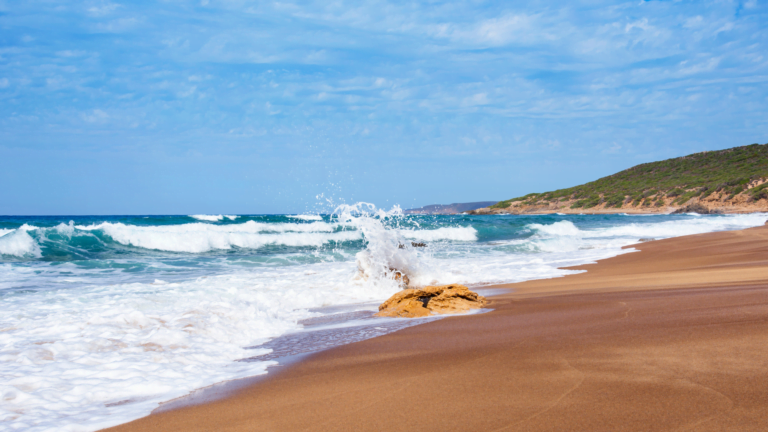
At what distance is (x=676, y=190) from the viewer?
60812mm

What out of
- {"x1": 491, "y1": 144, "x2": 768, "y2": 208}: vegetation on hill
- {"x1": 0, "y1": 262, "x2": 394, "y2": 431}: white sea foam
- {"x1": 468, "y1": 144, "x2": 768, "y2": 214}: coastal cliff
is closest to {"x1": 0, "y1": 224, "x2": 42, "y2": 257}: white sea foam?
{"x1": 0, "y1": 262, "x2": 394, "y2": 431}: white sea foam

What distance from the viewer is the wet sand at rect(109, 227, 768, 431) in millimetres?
2016

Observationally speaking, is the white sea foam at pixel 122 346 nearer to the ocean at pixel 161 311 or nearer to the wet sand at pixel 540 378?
the ocean at pixel 161 311

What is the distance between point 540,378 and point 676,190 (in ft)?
228

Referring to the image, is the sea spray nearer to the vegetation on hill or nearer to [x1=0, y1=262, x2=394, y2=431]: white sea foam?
[x1=0, y1=262, x2=394, y2=431]: white sea foam

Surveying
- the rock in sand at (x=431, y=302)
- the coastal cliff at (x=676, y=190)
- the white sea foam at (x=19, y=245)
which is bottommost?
the rock in sand at (x=431, y=302)

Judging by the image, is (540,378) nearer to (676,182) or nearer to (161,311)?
(161,311)

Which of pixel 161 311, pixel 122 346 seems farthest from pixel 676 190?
pixel 122 346

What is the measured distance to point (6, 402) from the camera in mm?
2748

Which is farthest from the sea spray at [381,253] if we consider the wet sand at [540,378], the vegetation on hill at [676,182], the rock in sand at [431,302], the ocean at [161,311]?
the vegetation on hill at [676,182]

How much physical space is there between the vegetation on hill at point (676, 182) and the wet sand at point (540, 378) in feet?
187

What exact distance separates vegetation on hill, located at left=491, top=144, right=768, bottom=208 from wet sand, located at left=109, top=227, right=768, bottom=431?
57.1 meters

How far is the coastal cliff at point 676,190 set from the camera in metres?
51.0

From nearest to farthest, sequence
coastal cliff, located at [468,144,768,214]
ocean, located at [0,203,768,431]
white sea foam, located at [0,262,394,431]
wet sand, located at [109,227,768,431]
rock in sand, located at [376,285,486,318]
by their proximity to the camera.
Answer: wet sand, located at [109,227,768,431], white sea foam, located at [0,262,394,431], ocean, located at [0,203,768,431], rock in sand, located at [376,285,486,318], coastal cliff, located at [468,144,768,214]
